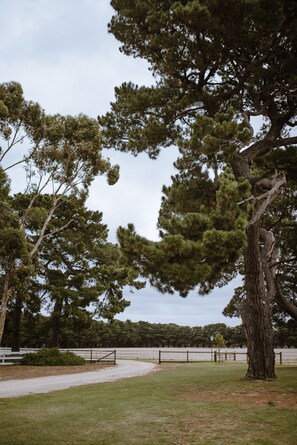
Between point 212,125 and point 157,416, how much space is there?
6780 mm

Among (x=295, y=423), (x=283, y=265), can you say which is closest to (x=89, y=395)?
(x=295, y=423)

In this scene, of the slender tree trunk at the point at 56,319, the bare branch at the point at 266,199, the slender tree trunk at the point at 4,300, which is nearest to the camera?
the bare branch at the point at 266,199

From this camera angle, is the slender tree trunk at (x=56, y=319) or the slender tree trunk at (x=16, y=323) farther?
the slender tree trunk at (x=16, y=323)

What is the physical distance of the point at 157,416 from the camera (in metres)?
7.88

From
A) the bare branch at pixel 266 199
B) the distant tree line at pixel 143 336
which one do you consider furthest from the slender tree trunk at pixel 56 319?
the bare branch at pixel 266 199

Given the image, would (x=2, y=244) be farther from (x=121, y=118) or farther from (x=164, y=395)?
(x=164, y=395)

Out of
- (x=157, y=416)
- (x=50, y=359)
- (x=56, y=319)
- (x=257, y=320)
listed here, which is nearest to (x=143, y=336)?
(x=56, y=319)

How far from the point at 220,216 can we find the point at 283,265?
1493 centimetres

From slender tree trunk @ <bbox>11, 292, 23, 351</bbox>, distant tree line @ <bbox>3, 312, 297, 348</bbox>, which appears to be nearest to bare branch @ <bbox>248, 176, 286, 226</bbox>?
slender tree trunk @ <bbox>11, 292, 23, 351</bbox>

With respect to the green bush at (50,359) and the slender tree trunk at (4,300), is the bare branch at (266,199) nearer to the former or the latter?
the slender tree trunk at (4,300)

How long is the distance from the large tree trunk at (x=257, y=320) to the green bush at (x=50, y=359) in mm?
14162

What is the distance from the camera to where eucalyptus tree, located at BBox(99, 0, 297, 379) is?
8195 mm

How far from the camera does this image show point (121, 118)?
14.6 meters

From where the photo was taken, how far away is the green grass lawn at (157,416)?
20.4 ft
